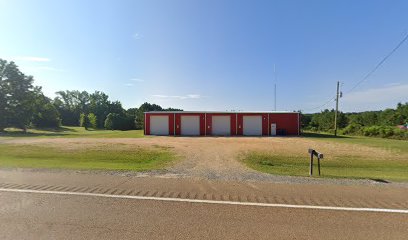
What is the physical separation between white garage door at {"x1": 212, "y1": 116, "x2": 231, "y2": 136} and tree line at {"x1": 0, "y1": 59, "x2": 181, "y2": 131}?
27273 millimetres

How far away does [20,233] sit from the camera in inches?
147

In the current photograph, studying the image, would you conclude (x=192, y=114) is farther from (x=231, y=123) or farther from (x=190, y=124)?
(x=231, y=123)

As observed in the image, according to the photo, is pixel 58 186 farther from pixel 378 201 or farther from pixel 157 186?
pixel 378 201

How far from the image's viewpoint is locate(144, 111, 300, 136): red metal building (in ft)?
97.8

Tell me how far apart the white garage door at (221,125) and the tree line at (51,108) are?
27.3 meters

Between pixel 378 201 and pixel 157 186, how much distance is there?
16.9 ft

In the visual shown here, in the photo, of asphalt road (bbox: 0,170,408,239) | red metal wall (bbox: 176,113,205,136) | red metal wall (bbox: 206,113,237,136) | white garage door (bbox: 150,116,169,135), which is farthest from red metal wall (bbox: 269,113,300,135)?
asphalt road (bbox: 0,170,408,239)

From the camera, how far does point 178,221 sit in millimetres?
4195

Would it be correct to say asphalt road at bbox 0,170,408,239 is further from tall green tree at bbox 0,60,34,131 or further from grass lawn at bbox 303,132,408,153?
tall green tree at bbox 0,60,34,131

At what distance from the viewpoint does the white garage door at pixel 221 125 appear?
98.3 feet

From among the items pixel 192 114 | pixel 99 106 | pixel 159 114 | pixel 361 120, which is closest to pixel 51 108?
pixel 99 106

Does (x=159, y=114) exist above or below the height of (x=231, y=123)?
above

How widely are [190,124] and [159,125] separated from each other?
3.82m

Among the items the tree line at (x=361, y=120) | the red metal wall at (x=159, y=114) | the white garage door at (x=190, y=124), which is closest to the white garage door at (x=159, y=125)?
the red metal wall at (x=159, y=114)
